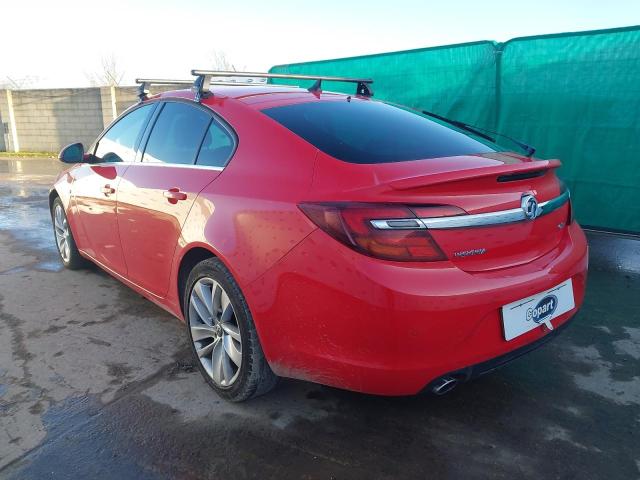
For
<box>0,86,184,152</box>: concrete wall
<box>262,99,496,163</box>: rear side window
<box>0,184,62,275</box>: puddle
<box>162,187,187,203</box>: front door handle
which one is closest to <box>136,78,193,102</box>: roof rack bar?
<box>162,187,187,203</box>: front door handle

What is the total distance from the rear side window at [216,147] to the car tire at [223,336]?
0.51 m

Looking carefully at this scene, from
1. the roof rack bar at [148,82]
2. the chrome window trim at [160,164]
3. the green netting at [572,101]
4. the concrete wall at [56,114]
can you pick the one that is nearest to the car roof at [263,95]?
the chrome window trim at [160,164]

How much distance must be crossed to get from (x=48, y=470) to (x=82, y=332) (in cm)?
139

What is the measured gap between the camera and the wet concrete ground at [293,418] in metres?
2.05

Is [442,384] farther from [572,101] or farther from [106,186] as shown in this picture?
[572,101]

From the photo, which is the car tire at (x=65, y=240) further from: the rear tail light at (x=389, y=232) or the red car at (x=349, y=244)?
the rear tail light at (x=389, y=232)

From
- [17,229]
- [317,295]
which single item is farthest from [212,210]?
[17,229]

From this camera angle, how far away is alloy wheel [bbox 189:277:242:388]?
2.40 m

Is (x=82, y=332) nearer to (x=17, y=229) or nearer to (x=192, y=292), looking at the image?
(x=192, y=292)

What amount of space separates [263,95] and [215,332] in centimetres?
126

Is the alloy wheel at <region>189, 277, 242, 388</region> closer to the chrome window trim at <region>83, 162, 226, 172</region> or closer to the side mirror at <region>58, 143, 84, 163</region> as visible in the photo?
the chrome window trim at <region>83, 162, 226, 172</region>

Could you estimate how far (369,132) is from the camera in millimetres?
2451

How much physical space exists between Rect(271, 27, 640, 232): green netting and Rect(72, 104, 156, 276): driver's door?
3.54m

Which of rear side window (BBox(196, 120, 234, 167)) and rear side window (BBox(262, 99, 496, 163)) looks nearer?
rear side window (BBox(262, 99, 496, 163))
